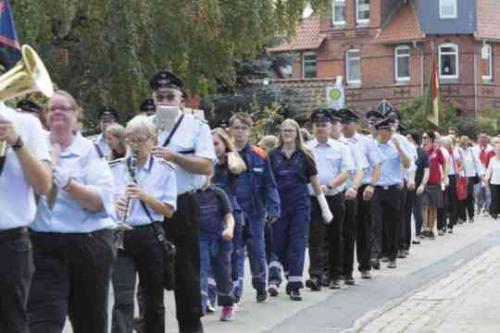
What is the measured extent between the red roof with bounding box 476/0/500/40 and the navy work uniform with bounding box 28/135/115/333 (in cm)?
6050

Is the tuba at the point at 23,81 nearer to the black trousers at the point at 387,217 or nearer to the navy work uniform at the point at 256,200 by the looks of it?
the navy work uniform at the point at 256,200

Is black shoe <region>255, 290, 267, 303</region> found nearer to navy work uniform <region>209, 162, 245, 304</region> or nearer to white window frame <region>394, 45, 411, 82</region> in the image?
navy work uniform <region>209, 162, 245, 304</region>

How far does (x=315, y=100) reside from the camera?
138 feet

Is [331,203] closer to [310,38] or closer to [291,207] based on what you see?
[291,207]

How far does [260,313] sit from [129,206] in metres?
4.00

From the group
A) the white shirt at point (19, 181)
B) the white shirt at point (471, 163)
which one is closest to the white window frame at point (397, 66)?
the white shirt at point (471, 163)

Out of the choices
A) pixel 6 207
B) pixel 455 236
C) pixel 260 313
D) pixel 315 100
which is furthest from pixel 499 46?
pixel 6 207

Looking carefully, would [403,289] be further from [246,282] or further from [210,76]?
[210,76]

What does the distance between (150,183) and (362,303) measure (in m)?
5.10

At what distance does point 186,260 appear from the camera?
949 centimetres

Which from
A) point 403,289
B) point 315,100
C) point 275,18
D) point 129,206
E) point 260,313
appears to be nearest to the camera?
point 129,206

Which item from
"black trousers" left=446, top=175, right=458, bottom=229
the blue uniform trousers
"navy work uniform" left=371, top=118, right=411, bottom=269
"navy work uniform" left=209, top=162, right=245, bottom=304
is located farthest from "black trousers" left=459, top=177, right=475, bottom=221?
the blue uniform trousers

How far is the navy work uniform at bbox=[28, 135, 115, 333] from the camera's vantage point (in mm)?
7301

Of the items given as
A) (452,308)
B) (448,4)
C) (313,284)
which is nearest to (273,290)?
(313,284)
